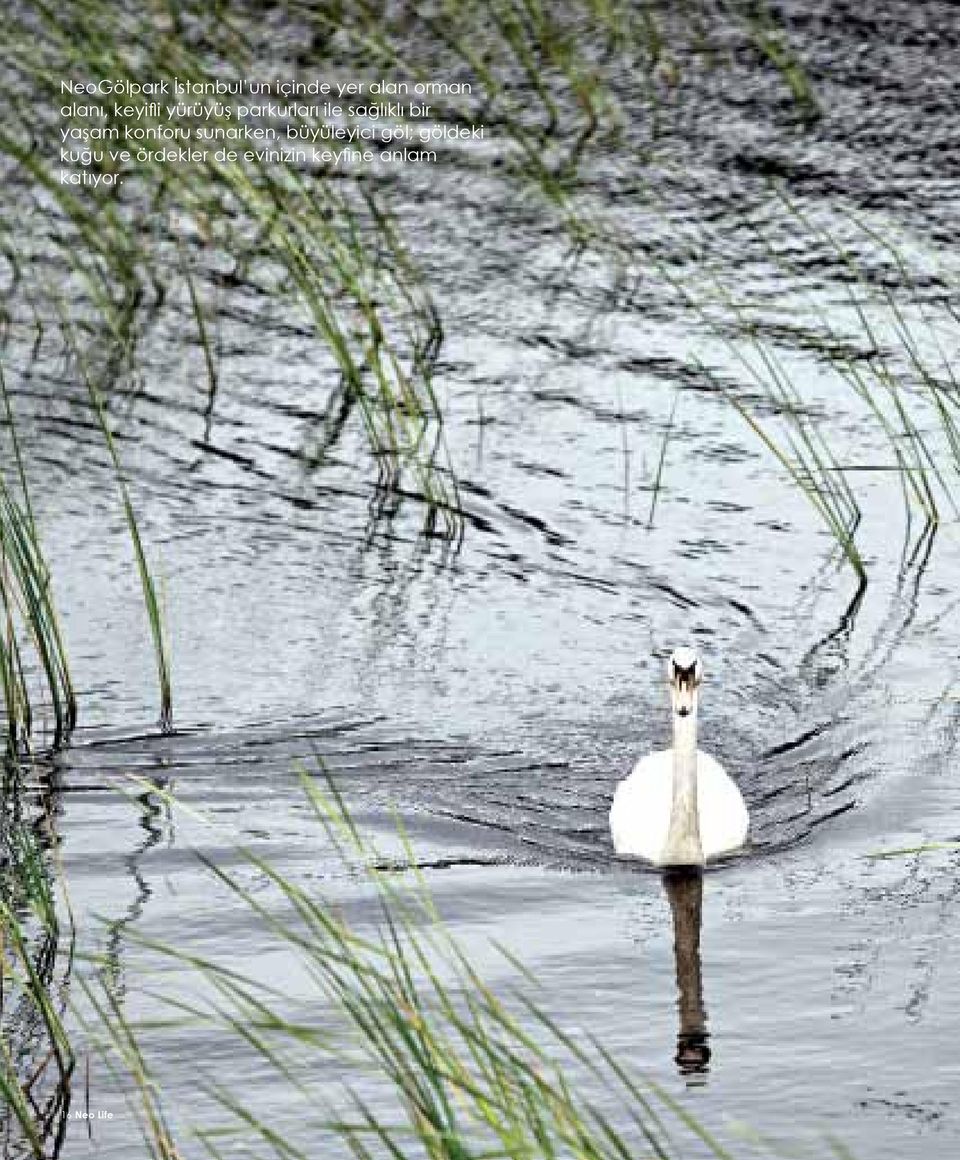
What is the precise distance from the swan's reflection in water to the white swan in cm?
9

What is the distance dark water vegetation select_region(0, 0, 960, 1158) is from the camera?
6539 millimetres

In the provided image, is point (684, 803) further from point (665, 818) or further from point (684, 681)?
point (684, 681)

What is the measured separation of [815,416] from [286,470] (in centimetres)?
219

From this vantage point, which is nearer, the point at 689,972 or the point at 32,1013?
the point at 32,1013

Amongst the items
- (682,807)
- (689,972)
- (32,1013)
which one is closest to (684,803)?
(682,807)

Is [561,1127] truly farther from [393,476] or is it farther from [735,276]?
[735,276]

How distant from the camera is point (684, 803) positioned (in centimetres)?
790

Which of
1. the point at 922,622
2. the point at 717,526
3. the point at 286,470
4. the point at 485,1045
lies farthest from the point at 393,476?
the point at 485,1045

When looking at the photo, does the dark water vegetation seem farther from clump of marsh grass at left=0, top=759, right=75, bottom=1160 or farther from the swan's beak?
the swan's beak

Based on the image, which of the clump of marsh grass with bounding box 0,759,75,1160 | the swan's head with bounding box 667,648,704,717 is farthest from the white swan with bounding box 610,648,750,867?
the clump of marsh grass with bounding box 0,759,75,1160

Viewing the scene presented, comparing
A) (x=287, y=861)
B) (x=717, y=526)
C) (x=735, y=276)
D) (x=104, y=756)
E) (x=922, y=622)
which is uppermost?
(x=735, y=276)

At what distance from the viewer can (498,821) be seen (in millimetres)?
8219

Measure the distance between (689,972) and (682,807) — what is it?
74 centimetres

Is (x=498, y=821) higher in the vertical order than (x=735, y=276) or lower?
lower
